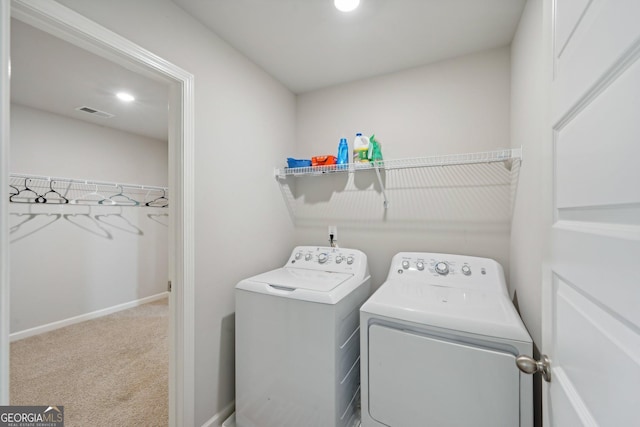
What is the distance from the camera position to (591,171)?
1.55ft

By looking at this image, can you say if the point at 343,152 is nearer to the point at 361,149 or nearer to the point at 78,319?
the point at 361,149

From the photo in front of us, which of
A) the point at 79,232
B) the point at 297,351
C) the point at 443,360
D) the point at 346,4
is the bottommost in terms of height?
the point at 297,351

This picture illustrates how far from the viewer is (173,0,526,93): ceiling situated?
142 centimetres

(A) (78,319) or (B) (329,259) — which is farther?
(A) (78,319)

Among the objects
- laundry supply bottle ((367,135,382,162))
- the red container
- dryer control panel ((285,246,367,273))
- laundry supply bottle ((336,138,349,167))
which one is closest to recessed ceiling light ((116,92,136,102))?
the red container

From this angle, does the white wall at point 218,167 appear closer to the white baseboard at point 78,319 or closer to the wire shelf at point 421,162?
the wire shelf at point 421,162

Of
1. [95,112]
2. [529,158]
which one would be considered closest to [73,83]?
[95,112]

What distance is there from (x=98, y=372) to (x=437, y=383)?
2661 mm

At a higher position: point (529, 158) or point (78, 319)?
point (529, 158)

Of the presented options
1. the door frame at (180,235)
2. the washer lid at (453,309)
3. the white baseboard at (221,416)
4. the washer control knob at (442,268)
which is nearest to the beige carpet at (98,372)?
the white baseboard at (221,416)

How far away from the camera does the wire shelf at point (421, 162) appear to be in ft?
5.21

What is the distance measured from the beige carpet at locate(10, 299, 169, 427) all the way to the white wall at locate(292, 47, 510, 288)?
5.48 ft

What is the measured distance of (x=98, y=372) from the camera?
7.03ft

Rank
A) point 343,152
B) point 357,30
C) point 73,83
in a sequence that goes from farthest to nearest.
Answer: point 73,83 < point 343,152 < point 357,30
